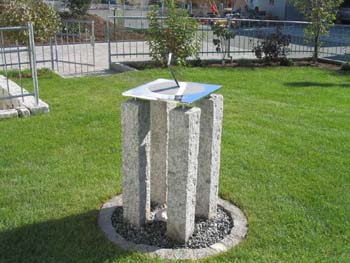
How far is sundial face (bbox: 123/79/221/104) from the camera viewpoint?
306cm

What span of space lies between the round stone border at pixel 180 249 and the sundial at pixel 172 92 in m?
1.11

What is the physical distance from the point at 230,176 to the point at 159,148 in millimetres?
1260

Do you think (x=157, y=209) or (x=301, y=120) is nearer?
(x=157, y=209)

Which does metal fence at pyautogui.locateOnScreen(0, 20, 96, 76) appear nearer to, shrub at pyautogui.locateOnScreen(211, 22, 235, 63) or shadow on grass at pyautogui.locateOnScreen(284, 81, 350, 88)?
shrub at pyautogui.locateOnScreen(211, 22, 235, 63)

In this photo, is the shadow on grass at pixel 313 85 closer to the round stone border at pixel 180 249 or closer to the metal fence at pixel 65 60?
the metal fence at pixel 65 60

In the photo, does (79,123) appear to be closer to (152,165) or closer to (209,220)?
(152,165)

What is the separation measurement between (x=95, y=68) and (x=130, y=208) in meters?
8.70

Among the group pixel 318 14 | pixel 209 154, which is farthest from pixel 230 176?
pixel 318 14

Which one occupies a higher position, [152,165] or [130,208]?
[152,165]

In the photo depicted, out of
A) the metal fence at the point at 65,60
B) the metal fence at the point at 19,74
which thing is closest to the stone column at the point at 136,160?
the metal fence at the point at 19,74

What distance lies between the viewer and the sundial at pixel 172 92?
3.06 m

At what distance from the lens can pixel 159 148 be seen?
3617mm

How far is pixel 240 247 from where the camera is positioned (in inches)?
131

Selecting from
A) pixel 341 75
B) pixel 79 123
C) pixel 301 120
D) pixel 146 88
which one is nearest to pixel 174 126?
pixel 146 88
